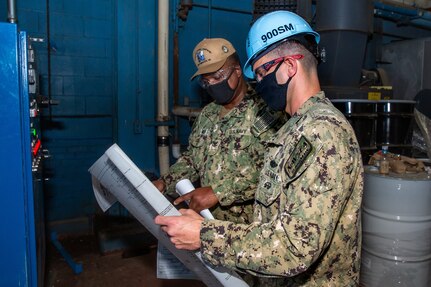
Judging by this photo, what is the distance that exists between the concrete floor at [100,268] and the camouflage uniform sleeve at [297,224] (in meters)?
2.03

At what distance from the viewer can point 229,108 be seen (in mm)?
1938

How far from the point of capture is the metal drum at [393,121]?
3.00m

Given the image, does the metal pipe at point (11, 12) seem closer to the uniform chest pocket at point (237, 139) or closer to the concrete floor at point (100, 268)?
the uniform chest pocket at point (237, 139)

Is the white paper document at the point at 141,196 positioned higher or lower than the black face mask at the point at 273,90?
lower

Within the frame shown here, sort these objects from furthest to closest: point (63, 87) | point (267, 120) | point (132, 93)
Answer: point (132, 93), point (63, 87), point (267, 120)

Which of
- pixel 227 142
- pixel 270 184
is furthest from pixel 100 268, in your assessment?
pixel 270 184

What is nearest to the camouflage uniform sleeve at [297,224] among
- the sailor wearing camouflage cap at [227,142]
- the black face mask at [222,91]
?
the sailor wearing camouflage cap at [227,142]

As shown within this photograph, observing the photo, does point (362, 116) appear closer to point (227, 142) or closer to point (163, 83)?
point (227, 142)

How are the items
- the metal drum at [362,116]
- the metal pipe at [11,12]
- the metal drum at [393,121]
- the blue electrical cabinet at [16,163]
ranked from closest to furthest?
the blue electrical cabinet at [16,163]
the metal pipe at [11,12]
the metal drum at [362,116]
the metal drum at [393,121]

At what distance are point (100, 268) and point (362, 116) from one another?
2516mm

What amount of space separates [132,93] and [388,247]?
2.63 meters

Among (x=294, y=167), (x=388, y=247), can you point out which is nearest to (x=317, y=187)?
(x=294, y=167)

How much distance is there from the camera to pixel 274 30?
1090mm

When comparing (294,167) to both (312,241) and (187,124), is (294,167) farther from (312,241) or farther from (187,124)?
(187,124)
